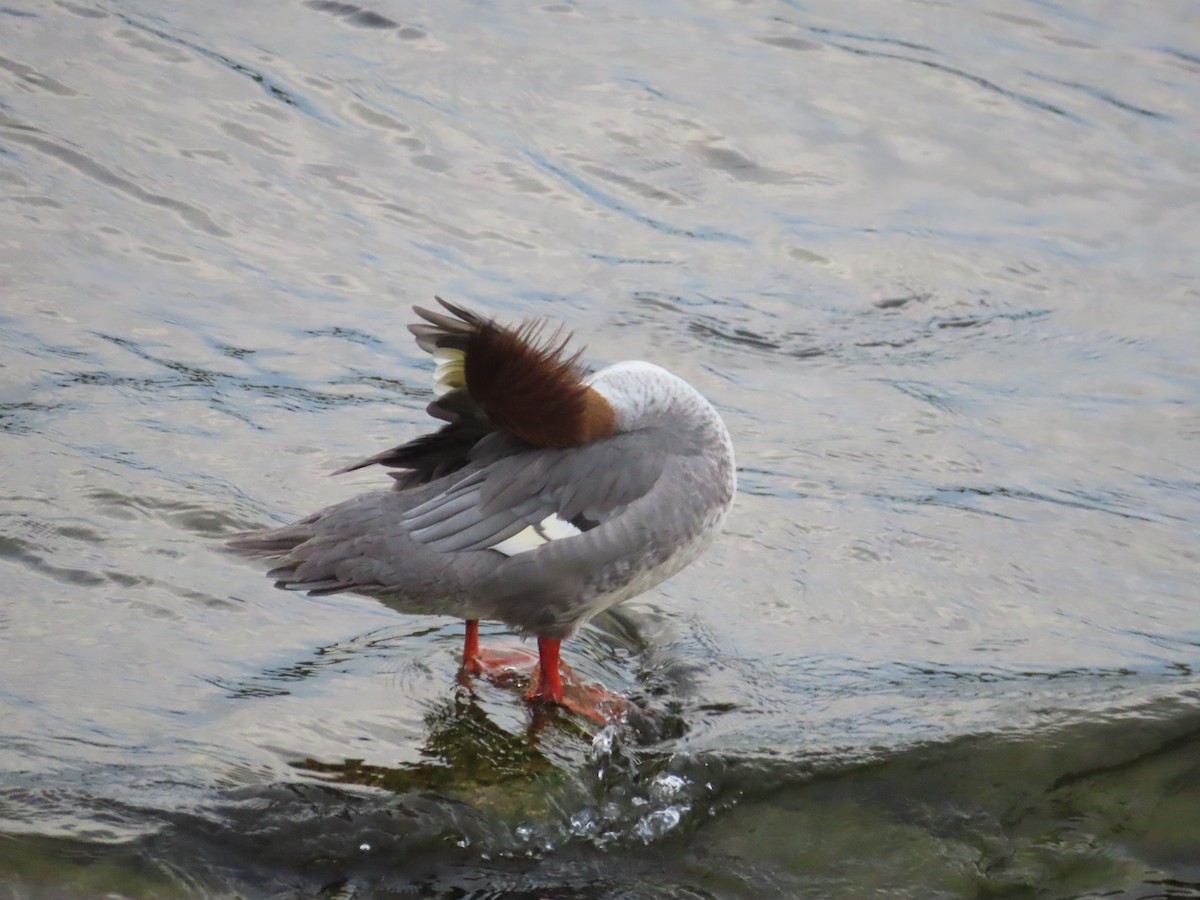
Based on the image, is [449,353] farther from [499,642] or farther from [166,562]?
[166,562]

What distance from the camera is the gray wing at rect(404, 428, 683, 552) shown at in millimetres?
4168

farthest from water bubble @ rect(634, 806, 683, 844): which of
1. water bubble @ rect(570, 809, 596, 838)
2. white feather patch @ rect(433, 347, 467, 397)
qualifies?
white feather patch @ rect(433, 347, 467, 397)

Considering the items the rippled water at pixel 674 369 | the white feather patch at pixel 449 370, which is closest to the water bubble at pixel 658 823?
the rippled water at pixel 674 369

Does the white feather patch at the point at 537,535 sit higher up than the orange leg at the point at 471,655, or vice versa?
the white feather patch at the point at 537,535

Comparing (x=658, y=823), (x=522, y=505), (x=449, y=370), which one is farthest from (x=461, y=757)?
(x=449, y=370)

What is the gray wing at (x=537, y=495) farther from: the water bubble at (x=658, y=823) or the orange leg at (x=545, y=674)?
the water bubble at (x=658, y=823)

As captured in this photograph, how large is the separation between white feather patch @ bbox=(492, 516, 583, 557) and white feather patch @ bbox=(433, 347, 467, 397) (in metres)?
0.49

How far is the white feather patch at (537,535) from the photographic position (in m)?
4.17

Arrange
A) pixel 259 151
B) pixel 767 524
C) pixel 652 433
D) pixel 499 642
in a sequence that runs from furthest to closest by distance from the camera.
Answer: pixel 259 151, pixel 767 524, pixel 499 642, pixel 652 433

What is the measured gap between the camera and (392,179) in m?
8.73

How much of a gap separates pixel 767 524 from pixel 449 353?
228 cm

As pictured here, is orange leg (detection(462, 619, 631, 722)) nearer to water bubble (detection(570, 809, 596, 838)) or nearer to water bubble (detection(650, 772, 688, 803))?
water bubble (detection(650, 772, 688, 803))

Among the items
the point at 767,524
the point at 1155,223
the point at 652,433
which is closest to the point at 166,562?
the point at 652,433

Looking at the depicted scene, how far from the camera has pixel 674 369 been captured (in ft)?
23.9
